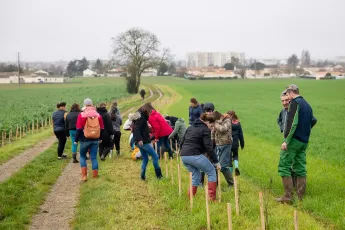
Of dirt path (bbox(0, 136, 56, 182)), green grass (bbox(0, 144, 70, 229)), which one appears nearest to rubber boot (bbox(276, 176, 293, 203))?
green grass (bbox(0, 144, 70, 229))

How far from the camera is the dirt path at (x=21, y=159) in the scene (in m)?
12.2

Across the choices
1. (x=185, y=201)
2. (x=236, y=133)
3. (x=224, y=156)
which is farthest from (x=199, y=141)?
(x=236, y=133)

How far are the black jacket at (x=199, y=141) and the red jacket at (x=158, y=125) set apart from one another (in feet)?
11.8

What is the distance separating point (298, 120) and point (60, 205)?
5384mm

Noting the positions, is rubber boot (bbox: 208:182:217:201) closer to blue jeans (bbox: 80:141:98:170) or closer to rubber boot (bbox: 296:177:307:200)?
rubber boot (bbox: 296:177:307:200)

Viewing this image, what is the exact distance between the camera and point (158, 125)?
12297 millimetres

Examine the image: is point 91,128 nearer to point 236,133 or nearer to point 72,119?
point 72,119

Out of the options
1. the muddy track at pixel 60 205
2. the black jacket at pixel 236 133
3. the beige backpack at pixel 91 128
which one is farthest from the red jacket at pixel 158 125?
the muddy track at pixel 60 205

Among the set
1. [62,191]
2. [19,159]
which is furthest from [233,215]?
[19,159]

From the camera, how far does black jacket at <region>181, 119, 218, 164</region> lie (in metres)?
8.36

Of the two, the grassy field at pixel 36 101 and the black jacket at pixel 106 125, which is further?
the grassy field at pixel 36 101

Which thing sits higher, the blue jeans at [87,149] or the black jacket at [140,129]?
the black jacket at [140,129]

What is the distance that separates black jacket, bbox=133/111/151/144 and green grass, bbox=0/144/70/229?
2580mm

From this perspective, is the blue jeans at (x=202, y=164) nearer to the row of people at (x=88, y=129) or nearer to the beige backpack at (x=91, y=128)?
the beige backpack at (x=91, y=128)
